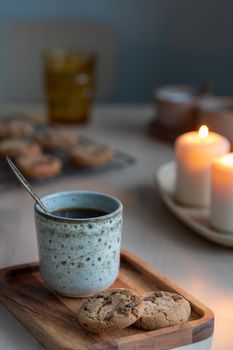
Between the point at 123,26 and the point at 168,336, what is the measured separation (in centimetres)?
206

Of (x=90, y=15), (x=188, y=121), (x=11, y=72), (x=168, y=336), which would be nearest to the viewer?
(x=168, y=336)

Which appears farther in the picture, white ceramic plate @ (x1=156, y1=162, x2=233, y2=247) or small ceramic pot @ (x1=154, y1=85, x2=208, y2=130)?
small ceramic pot @ (x1=154, y1=85, x2=208, y2=130)

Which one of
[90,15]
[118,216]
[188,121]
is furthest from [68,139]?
[90,15]

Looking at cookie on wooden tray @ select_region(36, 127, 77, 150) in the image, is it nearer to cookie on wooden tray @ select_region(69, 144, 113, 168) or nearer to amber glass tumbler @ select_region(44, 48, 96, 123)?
cookie on wooden tray @ select_region(69, 144, 113, 168)

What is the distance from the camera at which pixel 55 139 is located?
5.57 feet

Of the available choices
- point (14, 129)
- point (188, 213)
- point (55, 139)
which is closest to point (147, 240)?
point (188, 213)

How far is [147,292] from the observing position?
0.95 metres

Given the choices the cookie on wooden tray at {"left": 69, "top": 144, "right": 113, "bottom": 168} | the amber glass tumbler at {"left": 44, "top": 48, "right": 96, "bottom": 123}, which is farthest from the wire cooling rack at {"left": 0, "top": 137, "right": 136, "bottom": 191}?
the amber glass tumbler at {"left": 44, "top": 48, "right": 96, "bottom": 123}

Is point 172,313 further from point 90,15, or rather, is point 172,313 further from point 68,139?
point 90,15

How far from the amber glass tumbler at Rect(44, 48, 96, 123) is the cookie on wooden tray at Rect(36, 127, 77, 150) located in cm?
25

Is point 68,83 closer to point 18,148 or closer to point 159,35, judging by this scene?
point 18,148

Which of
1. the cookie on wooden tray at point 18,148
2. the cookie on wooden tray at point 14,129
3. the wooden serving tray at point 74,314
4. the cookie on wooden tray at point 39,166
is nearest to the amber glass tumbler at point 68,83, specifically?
the cookie on wooden tray at point 14,129

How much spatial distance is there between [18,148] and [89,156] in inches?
6.4

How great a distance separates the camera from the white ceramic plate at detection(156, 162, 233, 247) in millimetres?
1180
